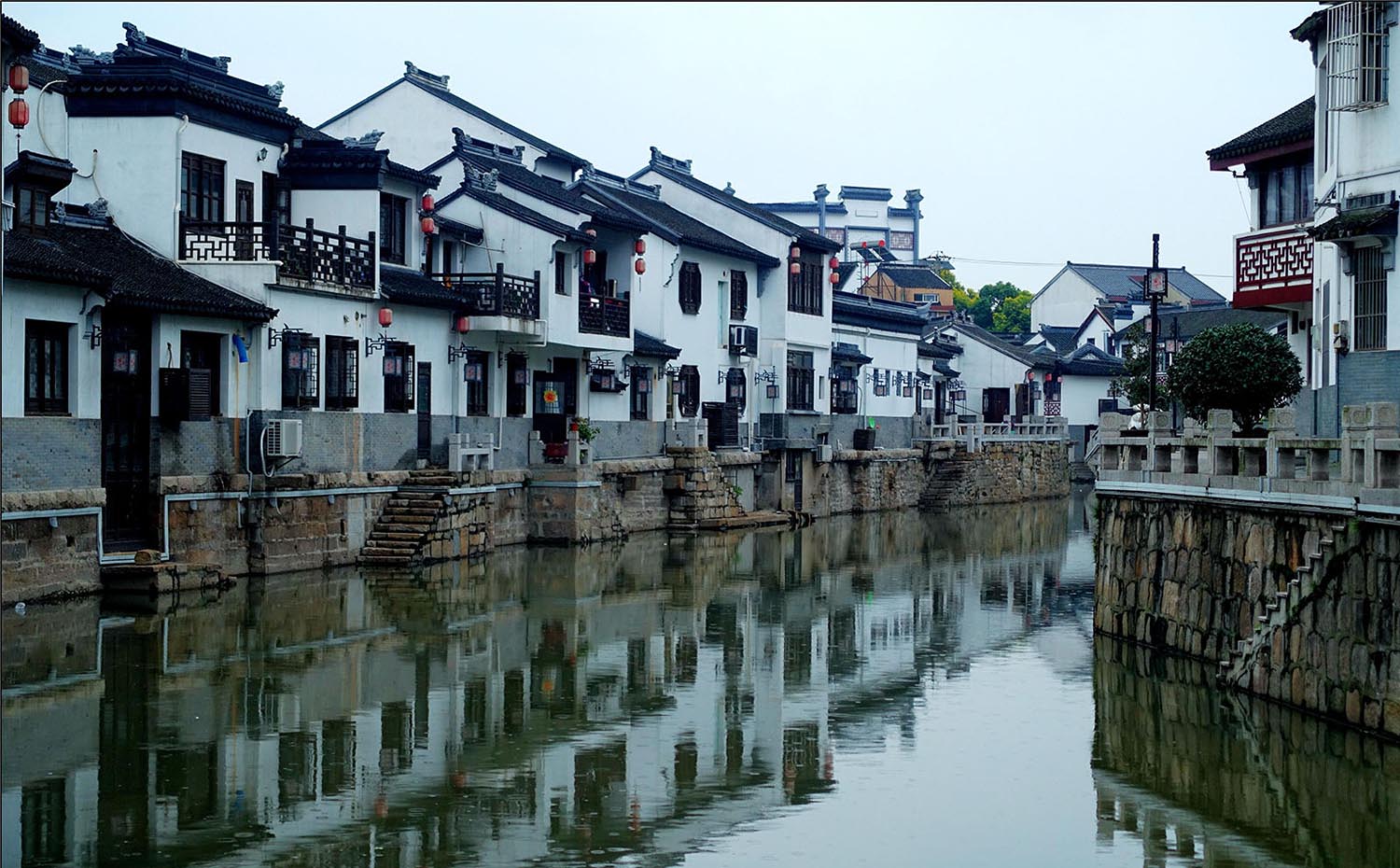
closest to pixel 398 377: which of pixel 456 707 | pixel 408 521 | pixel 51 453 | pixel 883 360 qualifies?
pixel 408 521

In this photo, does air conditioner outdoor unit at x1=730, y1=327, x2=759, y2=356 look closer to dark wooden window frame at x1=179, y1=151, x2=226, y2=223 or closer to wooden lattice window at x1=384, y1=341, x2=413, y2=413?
wooden lattice window at x1=384, y1=341, x2=413, y2=413

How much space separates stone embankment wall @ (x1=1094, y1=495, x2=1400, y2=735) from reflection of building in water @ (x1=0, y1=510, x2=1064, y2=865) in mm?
3000

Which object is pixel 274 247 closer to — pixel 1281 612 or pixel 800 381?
pixel 1281 612

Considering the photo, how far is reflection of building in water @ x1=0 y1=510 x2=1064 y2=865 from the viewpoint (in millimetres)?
14016

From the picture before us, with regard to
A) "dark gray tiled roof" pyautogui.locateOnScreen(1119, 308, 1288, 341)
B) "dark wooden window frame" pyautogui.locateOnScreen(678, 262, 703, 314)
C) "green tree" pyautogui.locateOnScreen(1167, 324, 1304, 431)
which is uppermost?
"dark gray tiled roof" pyautogui.locateOnScreen(1119, 308, 1288, 341)

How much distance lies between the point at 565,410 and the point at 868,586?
12.6m

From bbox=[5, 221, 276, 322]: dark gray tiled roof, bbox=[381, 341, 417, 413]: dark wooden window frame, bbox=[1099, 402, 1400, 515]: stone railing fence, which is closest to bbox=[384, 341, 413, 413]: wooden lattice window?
bbox=[381, 341, 417, 413]: dark wooden window frame

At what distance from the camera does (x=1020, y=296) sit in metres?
108

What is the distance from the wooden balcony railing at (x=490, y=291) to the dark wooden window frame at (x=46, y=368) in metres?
12.2

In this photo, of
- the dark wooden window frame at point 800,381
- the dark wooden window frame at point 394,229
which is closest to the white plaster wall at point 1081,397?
the dark wooden window frame at point 800,381

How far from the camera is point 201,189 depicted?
104ft

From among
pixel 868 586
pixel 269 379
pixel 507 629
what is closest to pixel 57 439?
pixel 269 379

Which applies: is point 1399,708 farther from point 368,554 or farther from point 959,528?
point 959,528

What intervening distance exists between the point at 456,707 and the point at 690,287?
32.2m
